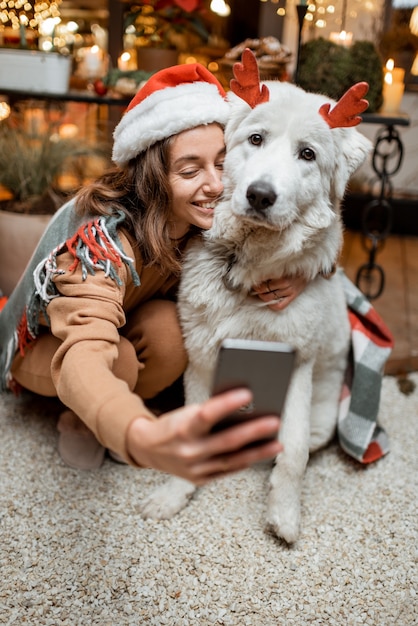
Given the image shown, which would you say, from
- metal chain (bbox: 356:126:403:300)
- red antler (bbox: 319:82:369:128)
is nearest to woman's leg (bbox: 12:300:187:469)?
red antler (bbox: 319:82:369:128)

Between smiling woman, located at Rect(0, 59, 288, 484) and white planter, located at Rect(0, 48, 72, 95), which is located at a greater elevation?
white planter, located at Rect(0, 48, 72, 95)

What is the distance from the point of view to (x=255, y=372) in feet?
→ 2.64

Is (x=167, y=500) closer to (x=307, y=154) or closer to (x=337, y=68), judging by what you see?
(x=307, y=154)

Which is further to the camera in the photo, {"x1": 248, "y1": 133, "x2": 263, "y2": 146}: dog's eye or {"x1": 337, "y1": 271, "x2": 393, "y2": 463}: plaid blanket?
{"x1": 337, "y1": 271, "x2": 393, "y2": 463}: plaid blanket

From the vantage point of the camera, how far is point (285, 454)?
158 cm

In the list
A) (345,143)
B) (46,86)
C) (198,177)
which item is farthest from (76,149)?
(345,143)

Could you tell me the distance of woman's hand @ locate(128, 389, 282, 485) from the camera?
74 cm

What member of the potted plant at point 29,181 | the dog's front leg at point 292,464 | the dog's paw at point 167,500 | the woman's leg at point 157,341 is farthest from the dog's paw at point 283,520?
the potted plant at point 29,181

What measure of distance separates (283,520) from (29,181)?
2062mm

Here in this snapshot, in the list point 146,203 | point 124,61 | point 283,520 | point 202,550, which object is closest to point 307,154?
point 146,203

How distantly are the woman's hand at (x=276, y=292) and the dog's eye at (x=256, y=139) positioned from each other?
0.37 meters

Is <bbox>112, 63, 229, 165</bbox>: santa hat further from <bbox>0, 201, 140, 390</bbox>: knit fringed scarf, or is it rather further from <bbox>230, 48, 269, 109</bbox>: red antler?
<bbox>0, 201, 140, 390</bbox>: knit fringed scarf

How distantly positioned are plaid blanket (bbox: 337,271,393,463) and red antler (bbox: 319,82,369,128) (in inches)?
30.6

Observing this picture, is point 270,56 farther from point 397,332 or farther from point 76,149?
point 397,332
